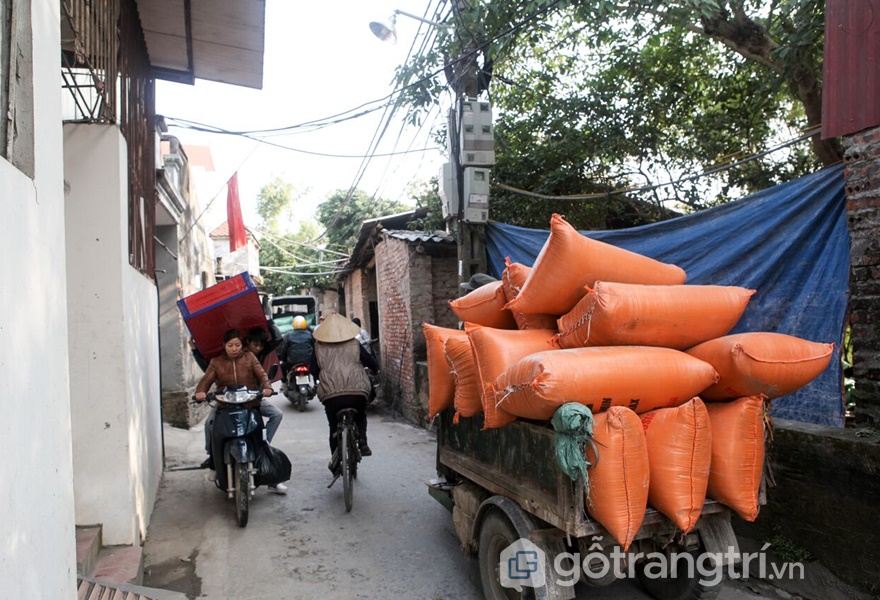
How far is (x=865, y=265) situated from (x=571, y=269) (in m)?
1.70

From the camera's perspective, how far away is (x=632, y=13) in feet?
20.1

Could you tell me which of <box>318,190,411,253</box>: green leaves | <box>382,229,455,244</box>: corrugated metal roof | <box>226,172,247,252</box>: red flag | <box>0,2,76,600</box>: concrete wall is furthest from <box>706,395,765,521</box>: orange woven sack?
<box>318,190,411,253</box>: green leaves

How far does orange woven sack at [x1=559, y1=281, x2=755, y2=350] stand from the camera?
9.34ft

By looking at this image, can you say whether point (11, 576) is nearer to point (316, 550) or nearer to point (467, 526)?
point (467, 526)

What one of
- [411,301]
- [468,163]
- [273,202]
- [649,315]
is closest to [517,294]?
[649,315]

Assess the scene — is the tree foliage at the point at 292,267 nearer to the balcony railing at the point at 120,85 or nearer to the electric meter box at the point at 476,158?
the electric meter box at the point at 476,158

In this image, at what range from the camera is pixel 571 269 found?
311 centimetres

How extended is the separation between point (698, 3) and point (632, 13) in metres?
0.87

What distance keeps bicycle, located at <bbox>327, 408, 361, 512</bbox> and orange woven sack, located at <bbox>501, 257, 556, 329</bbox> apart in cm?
216

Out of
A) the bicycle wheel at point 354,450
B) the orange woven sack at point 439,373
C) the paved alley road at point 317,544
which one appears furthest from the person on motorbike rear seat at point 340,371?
the orange woven sack at point 439,373

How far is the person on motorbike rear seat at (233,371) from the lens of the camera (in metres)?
5.27

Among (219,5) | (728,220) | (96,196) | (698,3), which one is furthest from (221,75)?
(728,220)

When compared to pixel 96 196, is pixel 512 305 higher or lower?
lower

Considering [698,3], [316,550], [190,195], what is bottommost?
[316,550]
